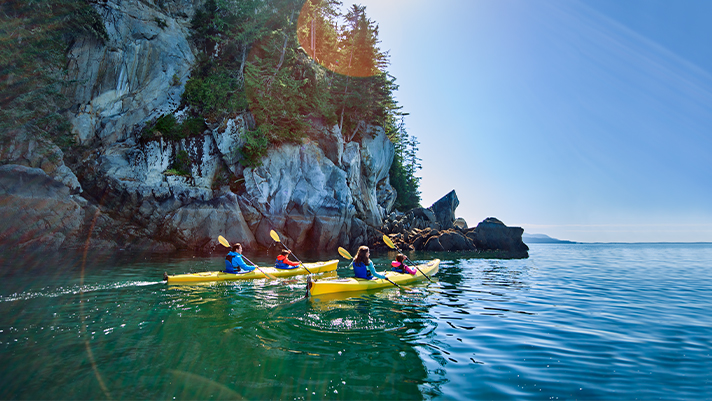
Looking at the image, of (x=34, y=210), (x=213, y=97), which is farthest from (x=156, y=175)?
(x=213, y=97)

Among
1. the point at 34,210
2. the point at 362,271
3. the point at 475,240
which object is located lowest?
the point at 362,271

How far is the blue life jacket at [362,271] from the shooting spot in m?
10.0

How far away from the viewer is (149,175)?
73.2 feet

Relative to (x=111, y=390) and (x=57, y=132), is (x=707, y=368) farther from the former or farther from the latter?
(x=57, y=132)

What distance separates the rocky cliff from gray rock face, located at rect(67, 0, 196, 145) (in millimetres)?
68

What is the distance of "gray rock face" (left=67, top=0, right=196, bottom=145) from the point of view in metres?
22.9

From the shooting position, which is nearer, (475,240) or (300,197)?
(300,197)

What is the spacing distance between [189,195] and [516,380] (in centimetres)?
2288

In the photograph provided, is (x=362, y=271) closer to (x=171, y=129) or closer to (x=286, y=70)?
(x=171, y=129)

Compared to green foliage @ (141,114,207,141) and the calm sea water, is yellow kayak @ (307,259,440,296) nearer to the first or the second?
the calm sea water

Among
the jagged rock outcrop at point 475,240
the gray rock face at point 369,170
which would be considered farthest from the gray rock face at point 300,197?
the jagged rock outcrop at point 475,240

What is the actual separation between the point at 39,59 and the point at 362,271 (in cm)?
2422

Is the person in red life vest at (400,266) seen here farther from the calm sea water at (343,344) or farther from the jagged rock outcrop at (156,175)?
the jagged rock outcrop at (156,175)

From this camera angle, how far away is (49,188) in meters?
17.8
